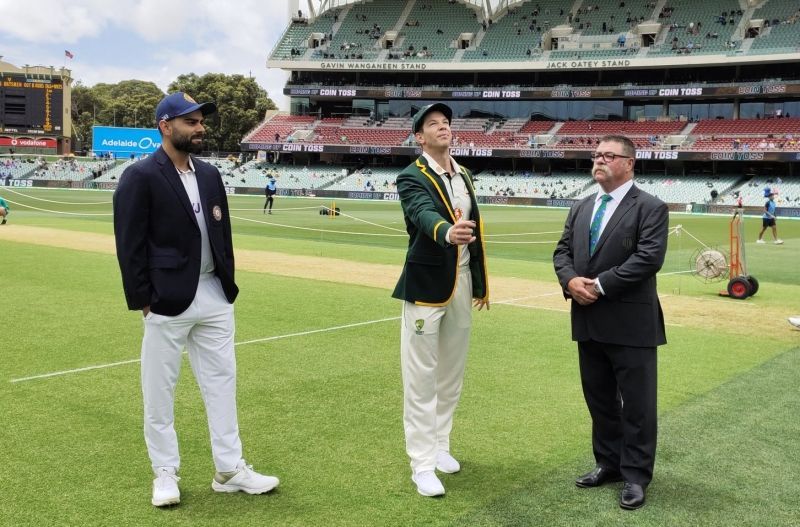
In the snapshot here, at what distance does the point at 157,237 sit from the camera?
4.73 m

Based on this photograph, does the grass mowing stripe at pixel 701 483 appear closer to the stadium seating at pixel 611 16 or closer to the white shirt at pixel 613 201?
the white shirt at pixel 613 201

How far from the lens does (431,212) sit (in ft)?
16.4

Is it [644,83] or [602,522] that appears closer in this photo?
[602,522]

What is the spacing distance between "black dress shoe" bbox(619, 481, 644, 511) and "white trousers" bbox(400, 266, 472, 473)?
1.24m

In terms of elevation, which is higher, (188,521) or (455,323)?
(455,323)

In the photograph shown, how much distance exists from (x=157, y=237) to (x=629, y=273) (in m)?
2.97

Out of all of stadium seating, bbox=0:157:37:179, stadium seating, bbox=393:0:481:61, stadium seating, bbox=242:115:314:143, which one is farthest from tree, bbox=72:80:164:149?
stadium seating, bbox=393:0:481:61

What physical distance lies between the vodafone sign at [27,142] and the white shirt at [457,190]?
88.0 meters

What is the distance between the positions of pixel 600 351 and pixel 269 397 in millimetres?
3301

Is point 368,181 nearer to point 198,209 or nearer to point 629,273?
point 198,209

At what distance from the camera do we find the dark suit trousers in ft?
16.6

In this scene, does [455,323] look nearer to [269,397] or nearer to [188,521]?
[188,521]

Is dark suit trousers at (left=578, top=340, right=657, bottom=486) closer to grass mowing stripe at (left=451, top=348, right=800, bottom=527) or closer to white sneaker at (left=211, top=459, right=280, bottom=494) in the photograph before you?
grass mowing stripe at (left=451, top=348, right=800, bottom=527)

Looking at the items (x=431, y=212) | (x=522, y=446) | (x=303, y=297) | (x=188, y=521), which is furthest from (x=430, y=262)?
(x=303, y=297)
